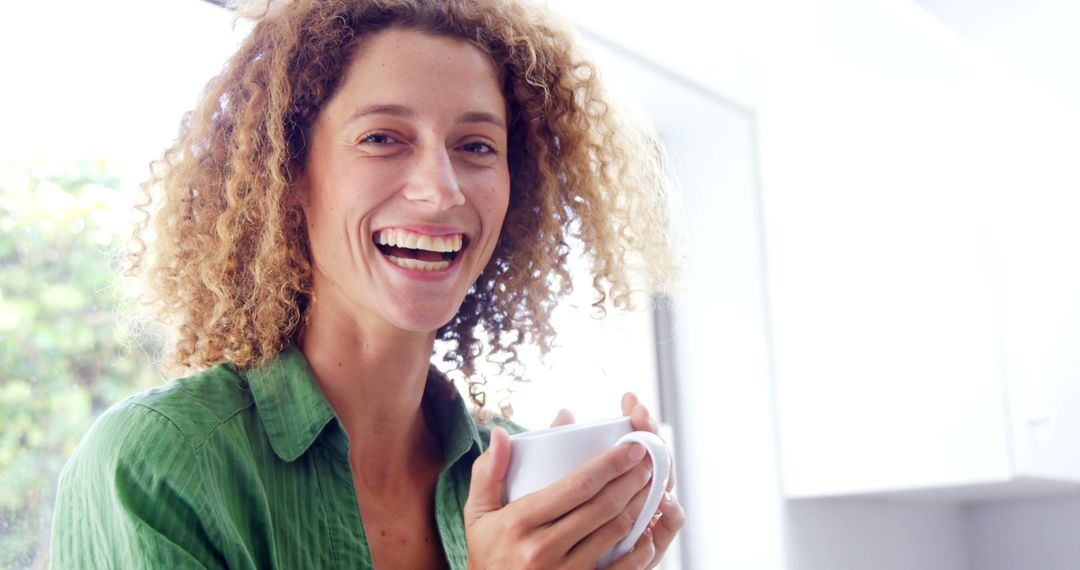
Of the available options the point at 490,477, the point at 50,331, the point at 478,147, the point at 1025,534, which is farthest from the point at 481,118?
the point at 1025,534

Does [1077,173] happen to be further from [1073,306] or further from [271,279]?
[271,279]

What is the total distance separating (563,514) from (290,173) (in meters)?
0.44

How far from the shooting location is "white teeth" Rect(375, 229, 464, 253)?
1028mm

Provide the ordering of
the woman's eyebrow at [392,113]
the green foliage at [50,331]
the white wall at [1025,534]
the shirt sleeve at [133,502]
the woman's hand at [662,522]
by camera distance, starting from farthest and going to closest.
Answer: the white wall at [1025,534] → the green foliage at [50,331] → the woman's eyebrow at [392,113] → the woman's hand at [662,522] → the shirt sleeve at [133,502]

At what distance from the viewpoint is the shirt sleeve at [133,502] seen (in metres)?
0.84

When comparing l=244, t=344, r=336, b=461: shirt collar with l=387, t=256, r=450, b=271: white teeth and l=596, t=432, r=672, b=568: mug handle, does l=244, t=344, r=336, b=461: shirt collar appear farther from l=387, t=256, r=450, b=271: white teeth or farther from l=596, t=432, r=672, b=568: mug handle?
l=596, t=432, r=672, b=568: mug handle

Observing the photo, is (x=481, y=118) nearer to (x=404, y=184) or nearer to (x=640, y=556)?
(x=404, y=184)

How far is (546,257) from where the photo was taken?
4.26 feet

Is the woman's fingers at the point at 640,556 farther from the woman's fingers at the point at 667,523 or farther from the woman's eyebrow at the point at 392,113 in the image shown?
the woman's eyebrow at the point at 392,113

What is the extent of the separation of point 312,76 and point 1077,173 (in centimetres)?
163

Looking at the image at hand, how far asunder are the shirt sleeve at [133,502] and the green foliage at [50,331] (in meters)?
0.40

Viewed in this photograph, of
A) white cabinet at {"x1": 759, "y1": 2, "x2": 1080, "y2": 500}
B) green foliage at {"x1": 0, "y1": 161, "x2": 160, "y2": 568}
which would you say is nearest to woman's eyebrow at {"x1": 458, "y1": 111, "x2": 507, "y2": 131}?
green foliage at {"x1": 0, "y1": 161, "x2": 160, "y2": 568}

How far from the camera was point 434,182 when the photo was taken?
102cm

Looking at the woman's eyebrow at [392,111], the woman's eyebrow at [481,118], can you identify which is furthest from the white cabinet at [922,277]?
the woman's eyebrow at [392,111]
